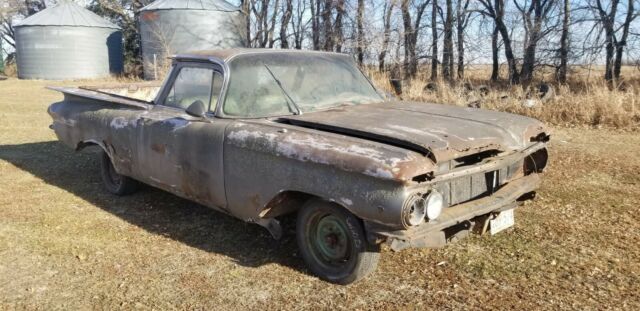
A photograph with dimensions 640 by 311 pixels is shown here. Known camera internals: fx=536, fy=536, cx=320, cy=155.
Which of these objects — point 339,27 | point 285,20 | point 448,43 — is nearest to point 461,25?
point 448,43

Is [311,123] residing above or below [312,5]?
below

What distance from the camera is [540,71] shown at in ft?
60.7

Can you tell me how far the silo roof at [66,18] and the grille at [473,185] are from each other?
28618 millimetres

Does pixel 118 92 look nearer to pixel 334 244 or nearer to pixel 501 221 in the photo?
pixel 334 244

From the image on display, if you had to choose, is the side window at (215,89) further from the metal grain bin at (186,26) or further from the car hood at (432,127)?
the metal grain bin at (186,26)

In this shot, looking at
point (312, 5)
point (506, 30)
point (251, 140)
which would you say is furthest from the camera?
point (312, 5)

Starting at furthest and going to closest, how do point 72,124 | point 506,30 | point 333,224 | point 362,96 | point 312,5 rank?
point 312,5, point 506,30, point 72,124, point 362,96, point 333,224

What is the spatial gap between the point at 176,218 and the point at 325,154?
7.55 ft

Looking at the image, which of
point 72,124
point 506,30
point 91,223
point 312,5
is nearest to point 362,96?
point 91,223

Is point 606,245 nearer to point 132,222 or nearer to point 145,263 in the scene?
point 145,263

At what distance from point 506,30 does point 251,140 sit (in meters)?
19.0

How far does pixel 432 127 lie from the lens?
3.68m

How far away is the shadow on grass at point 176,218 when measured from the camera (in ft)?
13.8

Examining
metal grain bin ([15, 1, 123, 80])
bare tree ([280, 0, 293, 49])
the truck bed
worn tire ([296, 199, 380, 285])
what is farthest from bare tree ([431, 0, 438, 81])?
metal grain bin ([15, 1, 123, 80])
